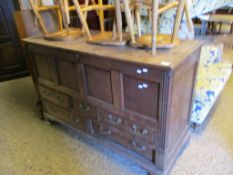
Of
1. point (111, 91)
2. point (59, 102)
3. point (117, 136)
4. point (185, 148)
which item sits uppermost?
point (111, 91)

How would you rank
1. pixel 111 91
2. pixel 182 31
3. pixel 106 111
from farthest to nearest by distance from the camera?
pixel 182 31 < pixel 106 111 < pixel 111 91

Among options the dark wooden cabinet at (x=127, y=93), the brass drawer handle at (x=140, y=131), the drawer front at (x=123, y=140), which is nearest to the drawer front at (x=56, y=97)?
the dark wooden cabinet at (x=127, y=93)

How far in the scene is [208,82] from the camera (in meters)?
1.81

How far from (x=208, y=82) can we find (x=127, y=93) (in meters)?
1.02

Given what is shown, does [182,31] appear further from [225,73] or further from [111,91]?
[111,91]

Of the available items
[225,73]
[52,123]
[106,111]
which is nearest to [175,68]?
[106,111]

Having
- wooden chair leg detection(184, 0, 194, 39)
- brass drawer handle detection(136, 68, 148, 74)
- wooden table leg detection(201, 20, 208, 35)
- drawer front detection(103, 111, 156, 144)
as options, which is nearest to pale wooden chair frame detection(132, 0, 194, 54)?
wooden chair leg detection(184, 0, 194, 39)

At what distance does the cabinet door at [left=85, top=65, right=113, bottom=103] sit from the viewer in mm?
1240

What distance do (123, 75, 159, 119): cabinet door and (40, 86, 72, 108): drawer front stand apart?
2.06 ft

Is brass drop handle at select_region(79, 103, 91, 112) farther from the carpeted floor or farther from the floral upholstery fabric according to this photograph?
the floral upholstery fabric

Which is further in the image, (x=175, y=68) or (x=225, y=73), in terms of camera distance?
(x=225, y=73)

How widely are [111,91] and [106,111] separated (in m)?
0.18

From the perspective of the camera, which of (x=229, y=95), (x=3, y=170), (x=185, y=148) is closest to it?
(x=3, y=170)

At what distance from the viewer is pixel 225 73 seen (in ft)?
6.38
